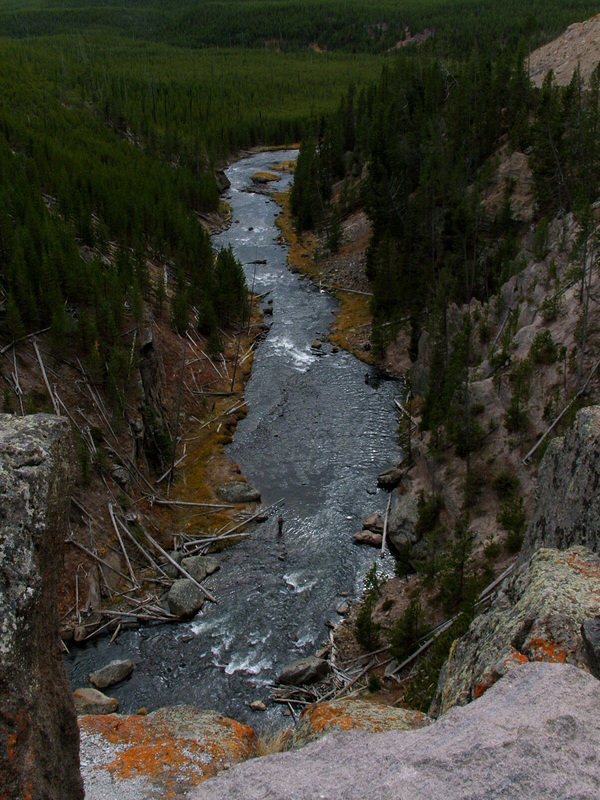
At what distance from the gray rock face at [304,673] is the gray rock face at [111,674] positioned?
4.81 meters

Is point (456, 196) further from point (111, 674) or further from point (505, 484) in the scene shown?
point (111, 674)

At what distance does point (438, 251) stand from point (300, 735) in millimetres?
36979

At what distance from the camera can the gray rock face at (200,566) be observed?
2294 centimetres

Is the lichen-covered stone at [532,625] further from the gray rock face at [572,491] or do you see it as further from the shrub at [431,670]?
the shrub at [431,670]

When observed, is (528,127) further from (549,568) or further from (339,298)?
(549,568)

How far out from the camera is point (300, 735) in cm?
1044

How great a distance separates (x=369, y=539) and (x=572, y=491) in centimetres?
1562

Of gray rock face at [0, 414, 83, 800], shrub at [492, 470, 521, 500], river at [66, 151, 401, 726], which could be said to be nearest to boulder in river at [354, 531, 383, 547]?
river at [66, 151, 401, 726]

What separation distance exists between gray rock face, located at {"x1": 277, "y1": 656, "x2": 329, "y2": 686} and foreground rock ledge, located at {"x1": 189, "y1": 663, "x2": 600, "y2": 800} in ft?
41.6

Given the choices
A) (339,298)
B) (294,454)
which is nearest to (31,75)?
(339,298)

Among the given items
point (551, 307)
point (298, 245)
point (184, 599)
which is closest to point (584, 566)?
point (184, 599)

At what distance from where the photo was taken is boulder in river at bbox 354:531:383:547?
81.5ft

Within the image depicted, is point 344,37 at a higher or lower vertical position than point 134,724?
higher

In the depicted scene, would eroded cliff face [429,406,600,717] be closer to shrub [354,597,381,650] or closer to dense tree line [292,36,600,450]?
shrub [354,597,381,650]
